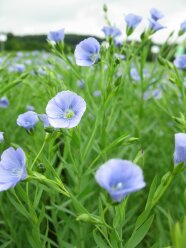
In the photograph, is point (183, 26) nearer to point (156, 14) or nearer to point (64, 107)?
point (156, 14)

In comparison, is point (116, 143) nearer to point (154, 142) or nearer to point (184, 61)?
point (184, 61)

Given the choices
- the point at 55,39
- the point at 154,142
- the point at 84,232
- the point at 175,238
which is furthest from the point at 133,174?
the point at 154,142

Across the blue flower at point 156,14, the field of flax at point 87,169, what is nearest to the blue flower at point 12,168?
the field of flax at point 87,169

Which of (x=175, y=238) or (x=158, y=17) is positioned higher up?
(x=158, y=17)

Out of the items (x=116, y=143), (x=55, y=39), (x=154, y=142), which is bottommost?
(x=154, y=142)

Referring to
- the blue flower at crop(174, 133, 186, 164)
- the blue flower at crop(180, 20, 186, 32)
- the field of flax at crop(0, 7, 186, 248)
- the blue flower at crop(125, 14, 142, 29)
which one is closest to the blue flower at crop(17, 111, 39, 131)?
the field of flax at crop(0, 7, 186, 248)

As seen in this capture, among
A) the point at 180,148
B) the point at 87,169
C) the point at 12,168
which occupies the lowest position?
the point at 87,169

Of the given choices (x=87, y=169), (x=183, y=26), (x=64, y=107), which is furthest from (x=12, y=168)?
(x=183, y=26)
